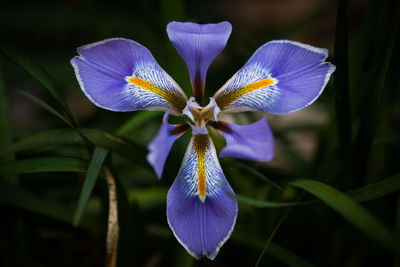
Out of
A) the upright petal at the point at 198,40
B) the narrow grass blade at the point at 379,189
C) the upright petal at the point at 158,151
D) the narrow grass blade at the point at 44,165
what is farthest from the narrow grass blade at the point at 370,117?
the narrow grass blade at the point at 44,165

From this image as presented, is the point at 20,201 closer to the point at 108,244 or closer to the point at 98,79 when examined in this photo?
the point at 108,244

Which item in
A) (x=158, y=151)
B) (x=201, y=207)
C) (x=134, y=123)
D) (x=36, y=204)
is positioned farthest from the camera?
A: (x=134, y=123)

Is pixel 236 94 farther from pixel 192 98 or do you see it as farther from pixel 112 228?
pixel 112 228

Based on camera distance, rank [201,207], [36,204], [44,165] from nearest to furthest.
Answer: [201,207], [44,165], [36,204]

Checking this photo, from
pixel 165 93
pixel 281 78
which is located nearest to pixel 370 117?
pixel 281 78

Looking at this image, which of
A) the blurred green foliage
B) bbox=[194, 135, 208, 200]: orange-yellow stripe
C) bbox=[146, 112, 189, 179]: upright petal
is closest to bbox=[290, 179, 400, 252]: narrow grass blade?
the blurred green foliage
